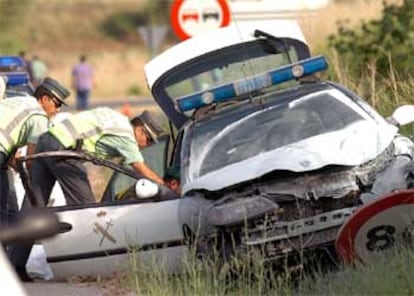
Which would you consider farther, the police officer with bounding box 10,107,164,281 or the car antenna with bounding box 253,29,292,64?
the car antenna with bounding box 253,29,292,64

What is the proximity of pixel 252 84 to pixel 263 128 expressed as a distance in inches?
22.7

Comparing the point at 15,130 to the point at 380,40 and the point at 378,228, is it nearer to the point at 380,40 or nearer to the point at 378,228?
the point at 378,228

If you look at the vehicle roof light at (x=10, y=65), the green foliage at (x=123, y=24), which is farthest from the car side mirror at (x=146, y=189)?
the green foliage at (x=123, y=24)

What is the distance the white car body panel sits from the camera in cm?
1009

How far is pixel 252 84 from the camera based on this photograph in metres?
11.0

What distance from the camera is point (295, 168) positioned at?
9492 millimetres

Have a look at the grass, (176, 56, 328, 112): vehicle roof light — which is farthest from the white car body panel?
(176, 56, 328, 112): vehicle roof light

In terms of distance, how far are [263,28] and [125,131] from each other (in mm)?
1789

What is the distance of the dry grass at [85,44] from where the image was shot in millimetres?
58062

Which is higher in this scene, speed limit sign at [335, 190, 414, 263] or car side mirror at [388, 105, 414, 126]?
car side mirror at [388, 105, 414, 126]

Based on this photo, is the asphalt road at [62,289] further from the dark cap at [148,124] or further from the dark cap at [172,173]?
the dark cap at [148,124]

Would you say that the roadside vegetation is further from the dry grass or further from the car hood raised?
the dry grass

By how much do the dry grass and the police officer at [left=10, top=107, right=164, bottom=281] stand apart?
41.6m

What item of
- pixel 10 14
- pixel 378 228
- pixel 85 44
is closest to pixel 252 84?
pixel 378 228
